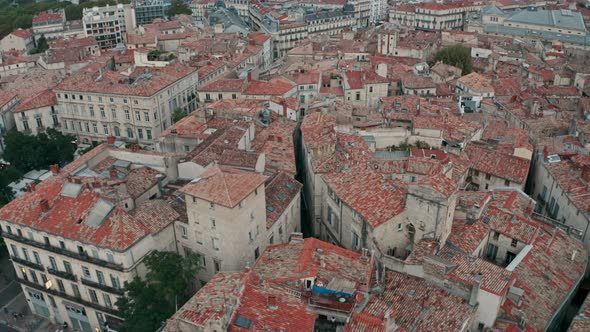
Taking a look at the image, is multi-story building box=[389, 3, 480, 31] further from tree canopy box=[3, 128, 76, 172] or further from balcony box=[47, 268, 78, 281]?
balcony box=[47, 268, 78, 281]

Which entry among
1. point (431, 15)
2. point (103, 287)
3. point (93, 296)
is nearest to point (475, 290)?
point (103, 287)

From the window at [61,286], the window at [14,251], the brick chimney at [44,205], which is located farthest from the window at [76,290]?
the brick chimney at [44,205]

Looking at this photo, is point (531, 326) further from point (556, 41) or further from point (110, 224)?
point (556, 41)

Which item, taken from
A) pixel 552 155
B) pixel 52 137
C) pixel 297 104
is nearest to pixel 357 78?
pixel 297 104

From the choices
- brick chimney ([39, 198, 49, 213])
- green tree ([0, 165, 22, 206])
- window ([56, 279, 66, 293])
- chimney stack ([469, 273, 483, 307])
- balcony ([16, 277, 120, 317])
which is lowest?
balcony ([16, 277, 120, 317])

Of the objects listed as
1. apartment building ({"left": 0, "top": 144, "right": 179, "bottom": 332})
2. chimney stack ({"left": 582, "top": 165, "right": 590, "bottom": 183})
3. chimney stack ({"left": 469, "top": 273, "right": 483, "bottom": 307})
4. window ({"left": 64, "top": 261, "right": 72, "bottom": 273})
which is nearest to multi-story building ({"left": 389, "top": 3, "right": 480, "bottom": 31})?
chimney stack ({"left": 582, "top": 165, "right": 590, "bottom": 183})

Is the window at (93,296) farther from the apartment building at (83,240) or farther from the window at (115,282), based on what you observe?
the window at (115,282)
